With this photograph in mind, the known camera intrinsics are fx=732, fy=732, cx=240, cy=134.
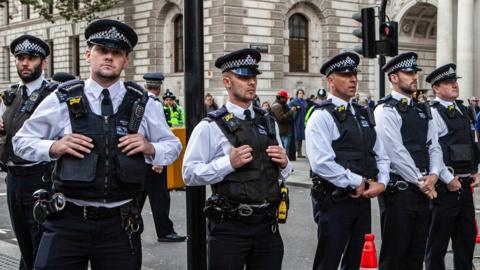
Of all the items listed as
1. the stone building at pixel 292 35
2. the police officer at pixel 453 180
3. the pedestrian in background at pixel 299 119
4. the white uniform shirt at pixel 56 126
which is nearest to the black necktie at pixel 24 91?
the white uniform shirt at pixel 56 126

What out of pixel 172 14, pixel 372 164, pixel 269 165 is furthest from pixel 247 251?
pixel 172 14

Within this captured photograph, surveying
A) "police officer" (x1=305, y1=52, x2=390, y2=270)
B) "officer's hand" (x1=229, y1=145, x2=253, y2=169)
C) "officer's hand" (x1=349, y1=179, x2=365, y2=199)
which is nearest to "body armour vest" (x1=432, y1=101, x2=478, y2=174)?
"police officer" (x1=305, y1=52, x2=390, y2=270)

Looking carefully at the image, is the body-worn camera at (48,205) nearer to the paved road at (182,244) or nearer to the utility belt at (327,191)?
the utility belt at (327,191)

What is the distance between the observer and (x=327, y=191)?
5711mm

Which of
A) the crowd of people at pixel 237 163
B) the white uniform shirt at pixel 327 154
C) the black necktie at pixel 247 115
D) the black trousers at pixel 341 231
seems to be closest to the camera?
the crowd of people at pixel 237 163

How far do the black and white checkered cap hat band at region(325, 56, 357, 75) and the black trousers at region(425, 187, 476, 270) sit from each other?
161 centimetres

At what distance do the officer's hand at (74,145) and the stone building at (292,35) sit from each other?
25.8 meters

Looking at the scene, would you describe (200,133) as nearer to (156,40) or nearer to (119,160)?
(119,160)

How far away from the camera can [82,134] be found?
4.27 meters

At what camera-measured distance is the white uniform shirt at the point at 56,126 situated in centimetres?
438

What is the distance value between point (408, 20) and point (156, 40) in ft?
38.8

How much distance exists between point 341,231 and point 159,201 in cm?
402

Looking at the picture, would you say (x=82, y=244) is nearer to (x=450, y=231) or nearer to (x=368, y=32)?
(x=450, y=231)

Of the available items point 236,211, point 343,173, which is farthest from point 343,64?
point 236,211
